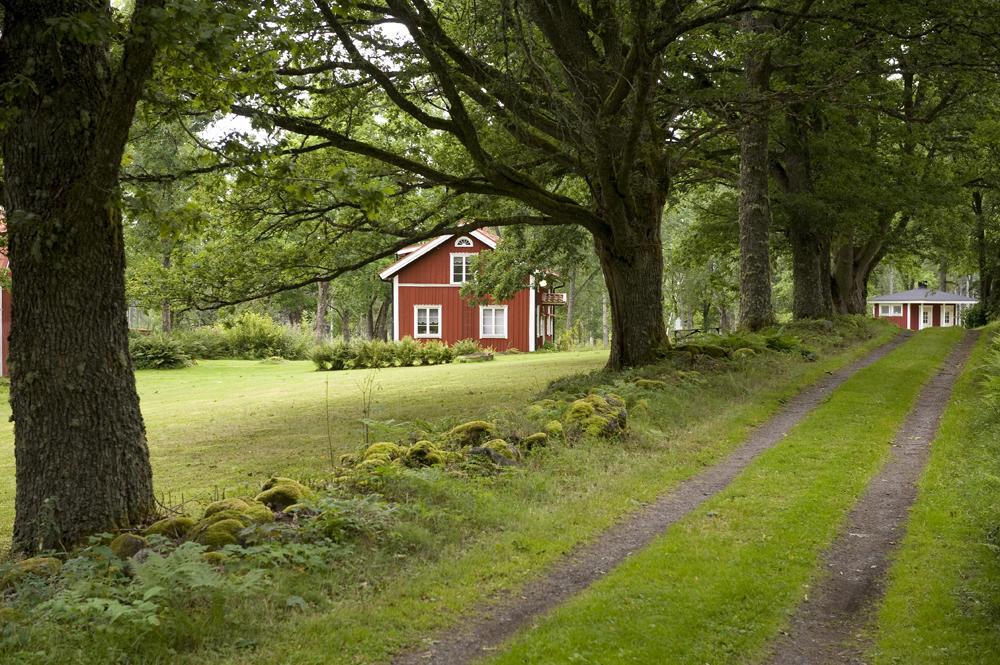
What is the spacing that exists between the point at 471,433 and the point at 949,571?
578 cm

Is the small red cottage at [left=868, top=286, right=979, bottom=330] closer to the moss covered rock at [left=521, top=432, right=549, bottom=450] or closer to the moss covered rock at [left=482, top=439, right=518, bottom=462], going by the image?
the moss covered rock at [left=521, top=432, right=549, bottom=450]

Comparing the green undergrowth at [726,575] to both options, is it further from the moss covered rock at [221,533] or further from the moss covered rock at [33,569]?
the moss covered rock at [33,569]

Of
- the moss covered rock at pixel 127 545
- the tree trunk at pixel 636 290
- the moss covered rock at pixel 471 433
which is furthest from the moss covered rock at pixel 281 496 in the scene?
the tree trunk at pixel 636 290

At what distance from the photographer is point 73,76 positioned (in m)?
7.21

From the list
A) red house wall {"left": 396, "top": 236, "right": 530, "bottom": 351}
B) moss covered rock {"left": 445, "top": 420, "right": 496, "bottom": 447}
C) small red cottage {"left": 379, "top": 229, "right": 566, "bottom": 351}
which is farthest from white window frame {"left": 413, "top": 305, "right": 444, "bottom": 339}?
moss covered rock {"left": 445, "top": 420, "right": 496, "bottom": 447}

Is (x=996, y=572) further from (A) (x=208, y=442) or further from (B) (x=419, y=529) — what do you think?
(A) (x=208, y=442)

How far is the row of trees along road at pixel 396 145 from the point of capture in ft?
23.5

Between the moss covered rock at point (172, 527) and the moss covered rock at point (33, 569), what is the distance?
2.78 feet

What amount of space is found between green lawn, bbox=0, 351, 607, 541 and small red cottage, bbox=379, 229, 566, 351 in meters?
A: 11.3

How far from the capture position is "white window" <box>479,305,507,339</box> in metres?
45.7

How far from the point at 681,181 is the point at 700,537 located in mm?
20714

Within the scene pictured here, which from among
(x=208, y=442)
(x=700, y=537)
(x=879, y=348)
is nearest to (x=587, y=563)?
(x=700, y=537)

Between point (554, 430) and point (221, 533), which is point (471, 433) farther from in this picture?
point (221, 533)

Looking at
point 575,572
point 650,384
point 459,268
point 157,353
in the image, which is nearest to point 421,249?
point 459,268
